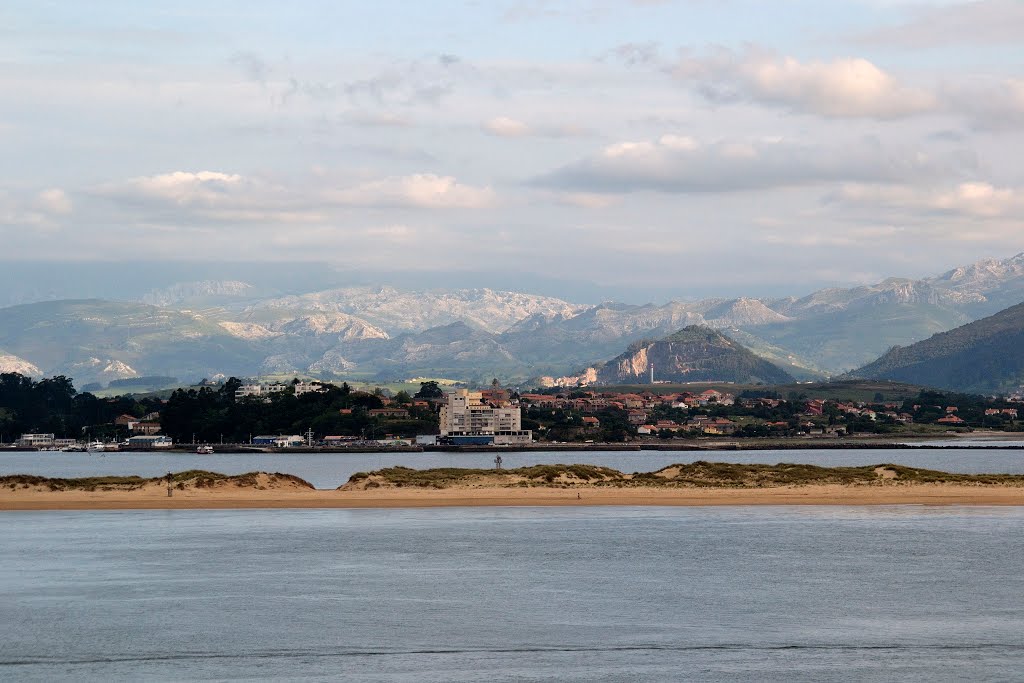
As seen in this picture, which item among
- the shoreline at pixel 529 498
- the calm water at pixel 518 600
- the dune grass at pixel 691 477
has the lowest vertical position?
the calm water at pixel 518 600

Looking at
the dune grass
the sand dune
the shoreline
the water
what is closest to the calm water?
the shoreline

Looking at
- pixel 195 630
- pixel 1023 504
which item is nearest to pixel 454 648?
pixel 195 630

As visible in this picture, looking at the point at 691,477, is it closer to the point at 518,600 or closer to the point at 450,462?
the point at 518,600

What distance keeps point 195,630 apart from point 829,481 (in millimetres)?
59439

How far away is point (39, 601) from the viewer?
1795 inches

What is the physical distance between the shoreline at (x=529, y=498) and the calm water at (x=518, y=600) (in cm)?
1265

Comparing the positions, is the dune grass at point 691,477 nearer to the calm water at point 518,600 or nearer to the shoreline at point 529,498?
the shoreline at point 529,498

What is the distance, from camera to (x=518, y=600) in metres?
46.2

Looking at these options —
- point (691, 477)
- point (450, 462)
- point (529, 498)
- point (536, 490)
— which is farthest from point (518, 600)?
point (450, 462)

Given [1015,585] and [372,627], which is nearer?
[372,627]

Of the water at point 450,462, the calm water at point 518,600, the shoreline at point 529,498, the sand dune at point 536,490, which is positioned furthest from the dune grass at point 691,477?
the water at point 450,462

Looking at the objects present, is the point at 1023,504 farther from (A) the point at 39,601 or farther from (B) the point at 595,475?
(A) the point at 39,601

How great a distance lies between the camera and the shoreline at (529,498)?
282 feet

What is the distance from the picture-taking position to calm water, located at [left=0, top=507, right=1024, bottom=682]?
3566cm
